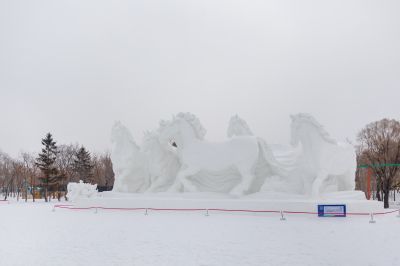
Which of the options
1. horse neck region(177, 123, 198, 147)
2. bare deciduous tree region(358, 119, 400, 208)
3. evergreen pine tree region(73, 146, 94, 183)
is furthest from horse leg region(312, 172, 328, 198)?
evergreen pine tree region(73, 146, 94, 183)

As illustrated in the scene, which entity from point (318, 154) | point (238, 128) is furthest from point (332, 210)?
point (238, 128)

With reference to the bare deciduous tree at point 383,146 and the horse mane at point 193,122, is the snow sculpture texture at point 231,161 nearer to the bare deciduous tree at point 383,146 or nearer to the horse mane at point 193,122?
the horse mane at point 193,122

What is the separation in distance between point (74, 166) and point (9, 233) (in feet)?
97.6

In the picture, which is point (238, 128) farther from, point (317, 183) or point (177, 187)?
point (317, 183)

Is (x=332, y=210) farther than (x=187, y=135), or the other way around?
(x=187, y=135)

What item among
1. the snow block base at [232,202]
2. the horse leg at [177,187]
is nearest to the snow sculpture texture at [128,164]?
the snow block base at [232,202]

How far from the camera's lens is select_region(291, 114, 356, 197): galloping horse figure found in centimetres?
1191

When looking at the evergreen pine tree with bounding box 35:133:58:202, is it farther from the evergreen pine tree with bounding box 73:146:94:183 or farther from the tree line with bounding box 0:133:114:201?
the evergreen pine tree with bounding box 73:146:94:183

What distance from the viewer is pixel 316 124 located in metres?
12.2

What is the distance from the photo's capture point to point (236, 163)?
13.0 metres

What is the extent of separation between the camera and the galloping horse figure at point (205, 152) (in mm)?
12938

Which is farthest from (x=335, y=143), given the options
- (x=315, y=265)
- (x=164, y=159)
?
(x=315, y=265)

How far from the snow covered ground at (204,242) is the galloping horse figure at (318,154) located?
1.55 m

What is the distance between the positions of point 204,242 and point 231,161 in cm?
613
